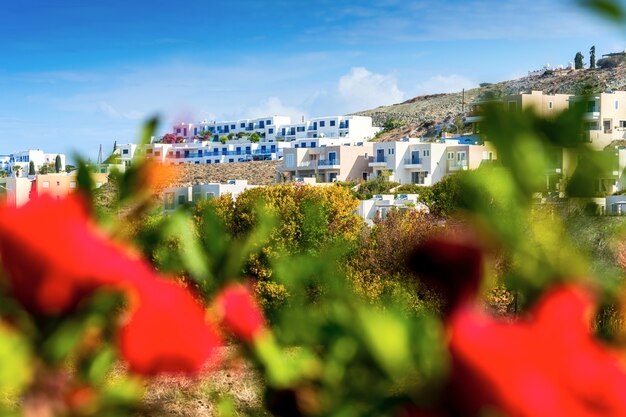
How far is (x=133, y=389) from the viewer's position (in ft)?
1.09

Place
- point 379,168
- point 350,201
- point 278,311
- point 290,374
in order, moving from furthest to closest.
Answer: point 379,168 < point 350,201 < point 278,311 < point 290,374

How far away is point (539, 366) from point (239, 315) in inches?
7.2

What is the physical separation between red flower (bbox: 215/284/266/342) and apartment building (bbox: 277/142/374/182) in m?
34.0

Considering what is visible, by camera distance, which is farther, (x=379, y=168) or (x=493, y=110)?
(x=379, y=168)

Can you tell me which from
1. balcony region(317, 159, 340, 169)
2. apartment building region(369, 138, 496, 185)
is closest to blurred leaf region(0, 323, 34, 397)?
apartment building region(369, 138, 496, 185)

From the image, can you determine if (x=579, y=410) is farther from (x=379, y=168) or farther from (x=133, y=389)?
(x=379, y=168)

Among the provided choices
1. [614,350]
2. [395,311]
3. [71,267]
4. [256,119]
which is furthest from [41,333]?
[256,119]

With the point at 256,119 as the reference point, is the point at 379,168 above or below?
below

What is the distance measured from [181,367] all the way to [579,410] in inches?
6.1

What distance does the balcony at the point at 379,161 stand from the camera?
109ft

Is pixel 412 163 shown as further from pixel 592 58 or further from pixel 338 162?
pixel 592 58

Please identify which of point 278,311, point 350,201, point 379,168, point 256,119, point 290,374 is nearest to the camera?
point 290,374

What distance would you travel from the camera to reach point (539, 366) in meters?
0.27

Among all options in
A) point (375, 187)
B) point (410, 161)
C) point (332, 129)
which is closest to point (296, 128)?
point (332, 129)
